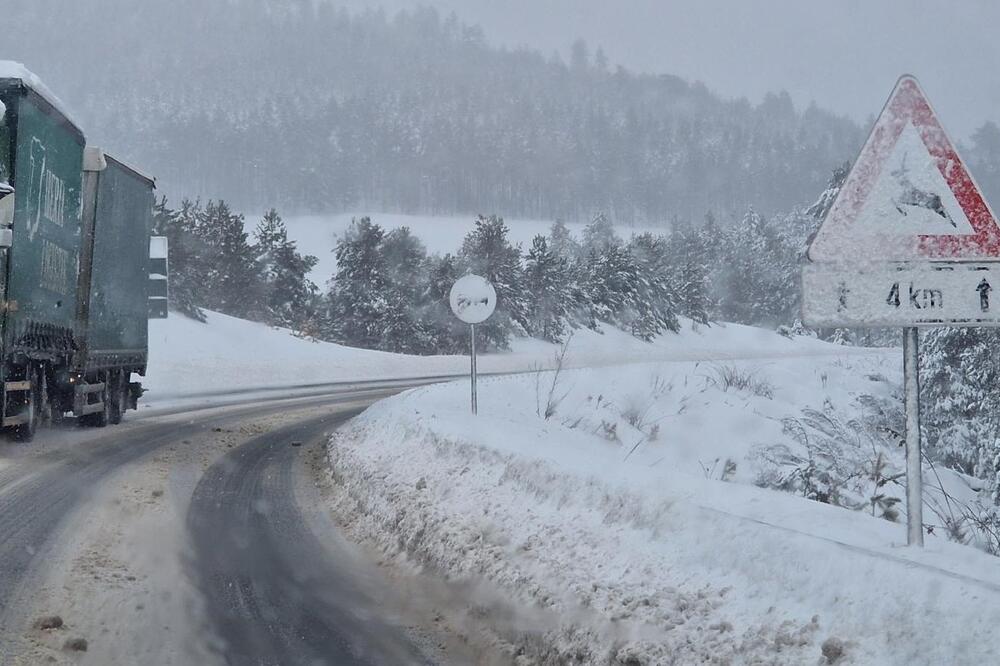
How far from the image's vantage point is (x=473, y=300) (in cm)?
1192

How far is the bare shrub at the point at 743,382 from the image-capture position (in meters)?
20.0

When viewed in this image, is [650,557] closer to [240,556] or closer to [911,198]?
[911,198]

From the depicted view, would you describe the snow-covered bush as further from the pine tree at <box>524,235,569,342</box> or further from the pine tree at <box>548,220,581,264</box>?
the pine tree at <box>548,220,581,264</box>

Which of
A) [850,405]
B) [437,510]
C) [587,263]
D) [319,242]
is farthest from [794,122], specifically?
[437,510]

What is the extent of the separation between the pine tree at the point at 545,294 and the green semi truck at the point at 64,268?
43043mm

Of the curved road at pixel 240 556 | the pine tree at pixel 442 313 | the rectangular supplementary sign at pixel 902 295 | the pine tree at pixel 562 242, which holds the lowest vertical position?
the curved road at pixel 240 556

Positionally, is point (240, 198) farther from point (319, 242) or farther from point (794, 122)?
point (794, 122)

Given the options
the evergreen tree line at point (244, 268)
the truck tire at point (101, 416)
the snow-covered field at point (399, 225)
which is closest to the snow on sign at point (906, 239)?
the truck tire at point (101, 416)

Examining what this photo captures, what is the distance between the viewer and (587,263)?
6650cm

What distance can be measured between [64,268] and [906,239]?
11909 millimetres

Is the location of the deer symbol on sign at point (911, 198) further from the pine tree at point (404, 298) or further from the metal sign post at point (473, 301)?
the pine tree at point (404, 298)

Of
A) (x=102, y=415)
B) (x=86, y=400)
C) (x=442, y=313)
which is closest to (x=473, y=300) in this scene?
(x=86, y=400)

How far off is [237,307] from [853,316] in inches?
2135

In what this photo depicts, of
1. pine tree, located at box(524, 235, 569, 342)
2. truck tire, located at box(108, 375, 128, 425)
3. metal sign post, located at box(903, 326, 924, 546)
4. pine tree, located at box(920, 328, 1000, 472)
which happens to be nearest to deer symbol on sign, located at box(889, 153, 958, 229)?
metal sign post, located at box(903, 326, 924, 546)
